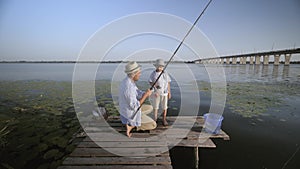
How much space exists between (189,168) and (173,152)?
0.65 m

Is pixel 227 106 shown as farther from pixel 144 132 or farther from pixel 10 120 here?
pixel 10 120

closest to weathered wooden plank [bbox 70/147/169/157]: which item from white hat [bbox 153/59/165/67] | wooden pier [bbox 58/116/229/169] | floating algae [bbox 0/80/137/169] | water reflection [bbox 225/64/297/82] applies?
wooden pier [bbox 58/116/229/169]

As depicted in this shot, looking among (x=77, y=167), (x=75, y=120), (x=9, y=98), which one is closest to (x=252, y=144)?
(x=77, y=167)

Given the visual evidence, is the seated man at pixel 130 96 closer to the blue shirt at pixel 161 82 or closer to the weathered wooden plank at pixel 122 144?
the weathered wooden plank at pixel 122 144

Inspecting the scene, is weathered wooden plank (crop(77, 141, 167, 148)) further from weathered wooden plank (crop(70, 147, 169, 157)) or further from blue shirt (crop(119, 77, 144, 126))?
blue shirt (crop(119, 77, 144, 126))

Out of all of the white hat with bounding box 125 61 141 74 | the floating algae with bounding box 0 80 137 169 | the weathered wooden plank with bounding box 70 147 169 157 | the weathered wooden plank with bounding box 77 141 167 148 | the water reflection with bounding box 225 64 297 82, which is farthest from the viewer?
the water reflection with bounding box 225 64 297 82

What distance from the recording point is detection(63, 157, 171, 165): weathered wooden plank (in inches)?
112

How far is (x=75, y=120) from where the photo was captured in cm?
643

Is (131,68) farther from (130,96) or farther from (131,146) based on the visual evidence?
(131,146)

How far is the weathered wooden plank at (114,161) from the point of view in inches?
112

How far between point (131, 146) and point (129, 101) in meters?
0.92

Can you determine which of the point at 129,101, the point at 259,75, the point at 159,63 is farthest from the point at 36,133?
the point at 259,75

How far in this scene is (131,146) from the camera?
3295mm

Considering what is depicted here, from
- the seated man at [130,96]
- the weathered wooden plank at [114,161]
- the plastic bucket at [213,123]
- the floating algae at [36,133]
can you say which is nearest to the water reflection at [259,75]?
the plastic bucket at [213,123]
